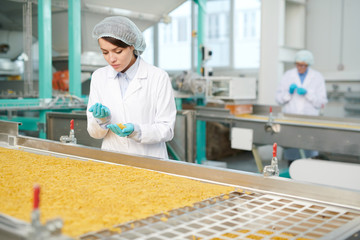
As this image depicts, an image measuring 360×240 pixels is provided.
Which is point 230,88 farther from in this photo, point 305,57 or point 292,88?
point 305,57

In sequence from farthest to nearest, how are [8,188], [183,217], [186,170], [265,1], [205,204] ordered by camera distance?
[265,1]
[186,170]
[8,188]
[205,204]
[183,217]

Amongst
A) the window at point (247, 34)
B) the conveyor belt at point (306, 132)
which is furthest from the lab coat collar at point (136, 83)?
the window at point (247, 34)

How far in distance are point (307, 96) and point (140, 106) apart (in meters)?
2.79

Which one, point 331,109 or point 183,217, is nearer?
point 183,217

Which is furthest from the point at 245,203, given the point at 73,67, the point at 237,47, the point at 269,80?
the point at 237,47

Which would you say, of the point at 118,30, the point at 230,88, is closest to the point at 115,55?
the point at 118,30

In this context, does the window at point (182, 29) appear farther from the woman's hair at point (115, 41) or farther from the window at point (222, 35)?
the woman's hair at point (115, 41)

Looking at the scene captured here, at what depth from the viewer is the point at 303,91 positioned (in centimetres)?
424

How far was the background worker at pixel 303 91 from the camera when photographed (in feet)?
14.1

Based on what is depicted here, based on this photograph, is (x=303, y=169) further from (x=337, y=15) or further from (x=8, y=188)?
(x=337, y=15)

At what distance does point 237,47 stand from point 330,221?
6022 millimetres

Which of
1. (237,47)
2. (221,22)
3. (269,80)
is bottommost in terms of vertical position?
(269,80)

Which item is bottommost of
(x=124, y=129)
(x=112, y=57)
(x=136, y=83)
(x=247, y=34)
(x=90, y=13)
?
(x=124, y=129)

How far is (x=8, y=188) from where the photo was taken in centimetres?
127
